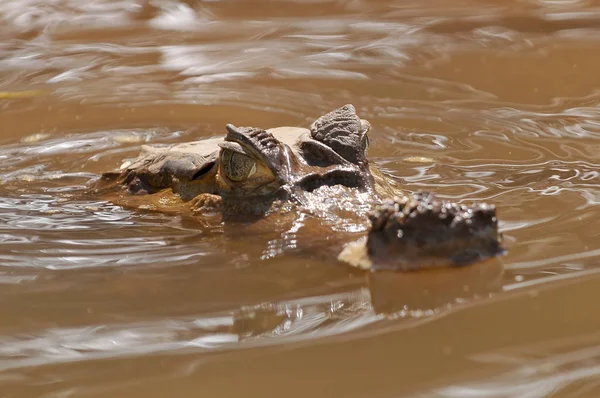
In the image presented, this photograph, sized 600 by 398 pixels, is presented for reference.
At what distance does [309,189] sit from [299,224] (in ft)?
1.01

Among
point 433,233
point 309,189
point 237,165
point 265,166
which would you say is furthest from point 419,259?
point 237,165

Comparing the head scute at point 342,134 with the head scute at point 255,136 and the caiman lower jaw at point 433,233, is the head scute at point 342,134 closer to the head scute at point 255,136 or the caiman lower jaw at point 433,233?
the head scute at point 255,136

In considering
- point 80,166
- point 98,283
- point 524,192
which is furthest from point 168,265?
point 80,166

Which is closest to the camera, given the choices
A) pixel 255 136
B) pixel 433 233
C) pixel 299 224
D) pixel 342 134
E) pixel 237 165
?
pixel 433 233

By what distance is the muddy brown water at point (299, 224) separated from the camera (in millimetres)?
3137

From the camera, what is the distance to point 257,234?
4.55 meters

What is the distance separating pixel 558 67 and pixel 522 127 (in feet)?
5.63

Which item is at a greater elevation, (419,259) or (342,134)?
(342,134)

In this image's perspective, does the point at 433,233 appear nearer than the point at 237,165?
Yes

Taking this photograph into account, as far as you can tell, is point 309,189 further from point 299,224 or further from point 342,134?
point 342,134

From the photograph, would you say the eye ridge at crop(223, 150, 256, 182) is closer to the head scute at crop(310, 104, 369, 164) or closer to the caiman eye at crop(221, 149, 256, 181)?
the caiman eye at crop(221, 149, 256, 181)

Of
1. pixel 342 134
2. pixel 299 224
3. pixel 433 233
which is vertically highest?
pixel 342 134

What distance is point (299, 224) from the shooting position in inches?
177

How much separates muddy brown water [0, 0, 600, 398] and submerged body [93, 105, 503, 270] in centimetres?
12
